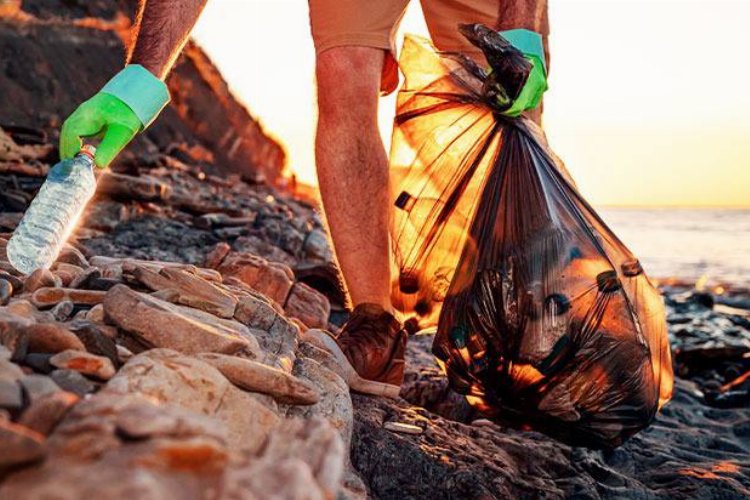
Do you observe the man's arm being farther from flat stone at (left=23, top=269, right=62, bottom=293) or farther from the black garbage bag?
the black garbage bag

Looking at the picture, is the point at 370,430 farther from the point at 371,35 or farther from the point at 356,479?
the point at 371,35

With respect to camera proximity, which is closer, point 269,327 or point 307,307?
point 269,327

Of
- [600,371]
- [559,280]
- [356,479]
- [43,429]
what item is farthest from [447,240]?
[43,429]

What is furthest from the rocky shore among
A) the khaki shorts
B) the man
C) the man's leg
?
the khaki shorts

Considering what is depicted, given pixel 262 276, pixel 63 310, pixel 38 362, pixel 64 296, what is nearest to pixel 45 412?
pixel 38 362

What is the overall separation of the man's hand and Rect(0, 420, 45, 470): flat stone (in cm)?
117

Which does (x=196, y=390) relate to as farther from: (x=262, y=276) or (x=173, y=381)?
(x=262, y=276)

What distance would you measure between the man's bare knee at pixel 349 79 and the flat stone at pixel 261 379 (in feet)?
3.58

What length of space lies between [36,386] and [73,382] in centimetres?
11

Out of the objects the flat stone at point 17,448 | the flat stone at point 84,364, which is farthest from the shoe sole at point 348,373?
the flat stone at point 17,448

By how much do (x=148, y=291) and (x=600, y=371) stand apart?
1158 mm

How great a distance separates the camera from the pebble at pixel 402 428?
6.51 ft

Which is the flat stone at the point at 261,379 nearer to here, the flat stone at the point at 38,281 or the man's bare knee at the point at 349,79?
the flat stone at the point at 38,281

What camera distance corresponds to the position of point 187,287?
183 centimetres
